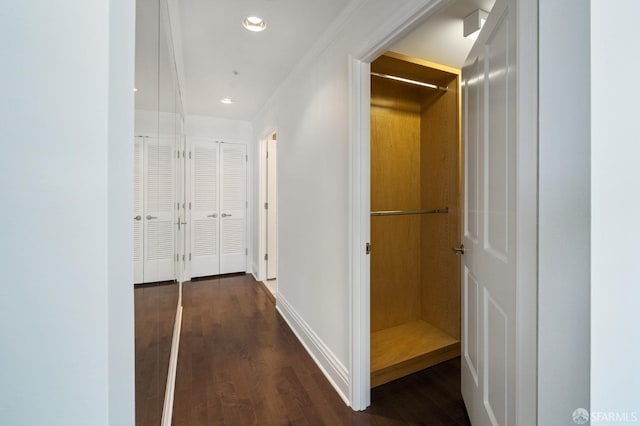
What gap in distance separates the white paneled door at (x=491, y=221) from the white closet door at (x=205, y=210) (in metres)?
3.65

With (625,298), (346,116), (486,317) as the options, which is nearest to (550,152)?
(625,298)

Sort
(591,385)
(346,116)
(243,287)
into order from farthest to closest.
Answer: (243,287)
(346,116)
(591,385)

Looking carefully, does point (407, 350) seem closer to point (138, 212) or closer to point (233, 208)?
point (138, 212)

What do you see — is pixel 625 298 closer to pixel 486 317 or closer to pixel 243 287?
pixel 486 317

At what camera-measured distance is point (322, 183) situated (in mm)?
2098

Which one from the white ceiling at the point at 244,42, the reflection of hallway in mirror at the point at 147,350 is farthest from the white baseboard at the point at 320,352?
the white ceiling at the point at 244,42

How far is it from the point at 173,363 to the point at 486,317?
6.73 feet

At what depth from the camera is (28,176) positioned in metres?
0.29

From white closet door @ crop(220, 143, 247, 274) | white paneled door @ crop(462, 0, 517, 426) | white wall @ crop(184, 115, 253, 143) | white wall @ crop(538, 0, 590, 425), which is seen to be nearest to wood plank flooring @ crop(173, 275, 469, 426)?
white paneled door @ crop(462, 0, 517, 426)

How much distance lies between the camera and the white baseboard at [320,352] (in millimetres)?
1771

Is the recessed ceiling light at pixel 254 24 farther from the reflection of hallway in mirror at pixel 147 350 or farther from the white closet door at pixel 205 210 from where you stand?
the white closet door at pixel 205 210

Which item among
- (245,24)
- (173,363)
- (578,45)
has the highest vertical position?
(245,24)

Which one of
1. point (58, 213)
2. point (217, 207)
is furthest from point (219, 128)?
point (58, 213)

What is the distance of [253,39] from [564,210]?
230 cm
